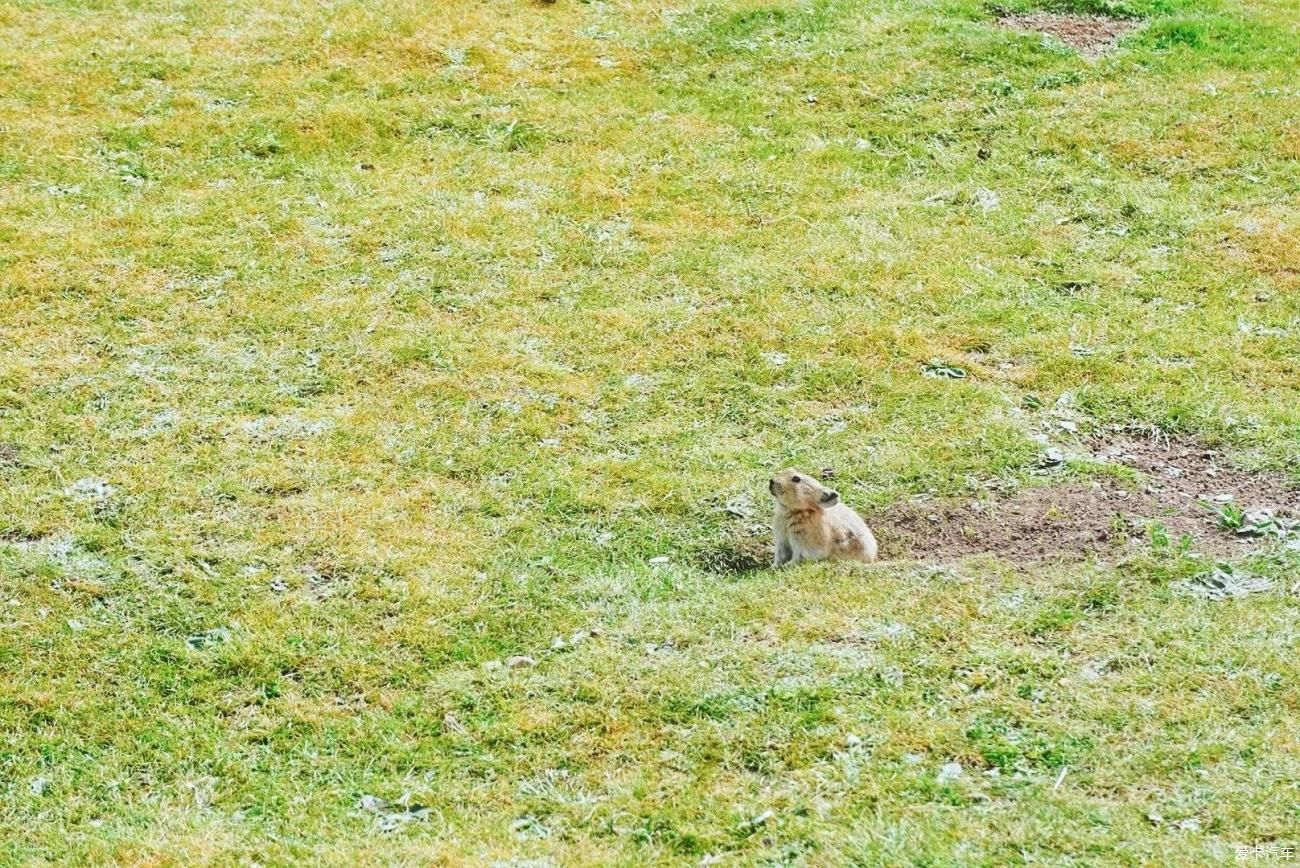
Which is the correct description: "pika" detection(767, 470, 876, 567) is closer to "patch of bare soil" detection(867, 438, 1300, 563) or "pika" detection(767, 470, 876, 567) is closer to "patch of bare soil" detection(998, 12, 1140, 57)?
"patch of bare soil" detection(867, 438, 1300, 563)

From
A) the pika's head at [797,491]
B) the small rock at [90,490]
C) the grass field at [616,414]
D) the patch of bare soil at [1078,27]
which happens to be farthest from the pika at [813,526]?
the patch of bare soil at [1078,27]

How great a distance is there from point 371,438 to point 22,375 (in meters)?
3.00

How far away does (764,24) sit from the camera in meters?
18.2

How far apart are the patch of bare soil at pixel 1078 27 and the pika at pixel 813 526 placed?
1035cm

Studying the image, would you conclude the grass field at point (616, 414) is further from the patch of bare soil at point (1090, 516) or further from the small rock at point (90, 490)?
the patch of bare soil at point (1090, 516)

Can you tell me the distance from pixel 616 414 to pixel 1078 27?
10.0 metres

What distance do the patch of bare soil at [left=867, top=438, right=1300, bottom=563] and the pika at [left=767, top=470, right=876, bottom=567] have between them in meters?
0.38

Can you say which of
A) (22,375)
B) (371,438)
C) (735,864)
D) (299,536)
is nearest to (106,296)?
(22,375)

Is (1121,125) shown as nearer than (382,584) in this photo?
No

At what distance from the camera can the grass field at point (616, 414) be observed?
7273 mm

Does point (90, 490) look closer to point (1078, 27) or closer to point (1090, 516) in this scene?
point (1090, 516)

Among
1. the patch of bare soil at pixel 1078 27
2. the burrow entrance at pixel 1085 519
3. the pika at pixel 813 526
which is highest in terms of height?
the patch of bare soil at pixel 1078 27

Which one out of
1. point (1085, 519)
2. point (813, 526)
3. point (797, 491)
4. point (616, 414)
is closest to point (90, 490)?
point (616, 414)

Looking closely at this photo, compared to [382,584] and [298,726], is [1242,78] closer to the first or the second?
[382,584]
